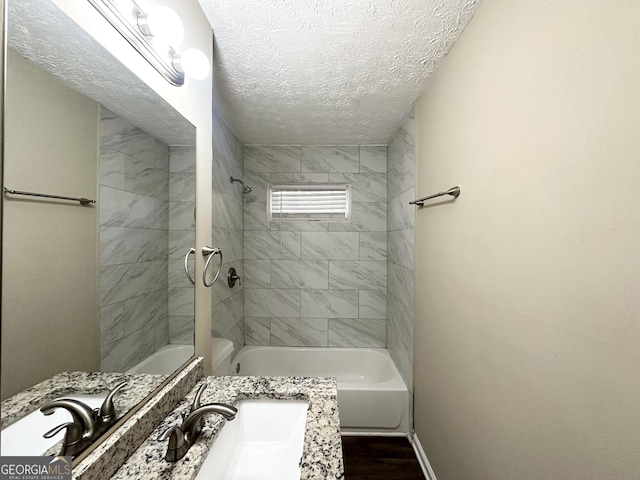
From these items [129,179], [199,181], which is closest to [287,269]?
[199,181]

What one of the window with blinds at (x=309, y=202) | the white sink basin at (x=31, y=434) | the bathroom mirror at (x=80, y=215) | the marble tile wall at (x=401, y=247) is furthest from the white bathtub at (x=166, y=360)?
the window with blinds at (x=309, y=202)

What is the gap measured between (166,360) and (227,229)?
1.50m

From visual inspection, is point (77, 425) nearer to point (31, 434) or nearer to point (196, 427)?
point (31, 434)

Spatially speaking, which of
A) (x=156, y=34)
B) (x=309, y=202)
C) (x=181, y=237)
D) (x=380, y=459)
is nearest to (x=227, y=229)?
(x=309, y=202)

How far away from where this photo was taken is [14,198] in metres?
0.47

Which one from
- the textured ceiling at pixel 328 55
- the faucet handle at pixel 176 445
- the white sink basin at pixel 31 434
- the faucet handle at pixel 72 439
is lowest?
the faucet handle at pixel 176 445

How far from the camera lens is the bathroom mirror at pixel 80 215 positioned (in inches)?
18.8

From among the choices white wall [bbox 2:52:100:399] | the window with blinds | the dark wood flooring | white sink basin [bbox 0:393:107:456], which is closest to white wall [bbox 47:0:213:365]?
white wall [bbox 2:52:100:399]

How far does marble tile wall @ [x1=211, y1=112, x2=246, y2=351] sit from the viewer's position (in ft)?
6.88

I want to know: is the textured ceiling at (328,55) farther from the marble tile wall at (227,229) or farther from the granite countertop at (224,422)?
the granite countertop at (224,422)

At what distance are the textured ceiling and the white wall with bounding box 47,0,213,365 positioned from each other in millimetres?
146

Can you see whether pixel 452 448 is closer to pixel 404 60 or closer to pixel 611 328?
pixel 611 328

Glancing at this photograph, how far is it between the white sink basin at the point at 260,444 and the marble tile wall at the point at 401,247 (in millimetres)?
1303

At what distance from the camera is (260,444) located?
0.99 m
